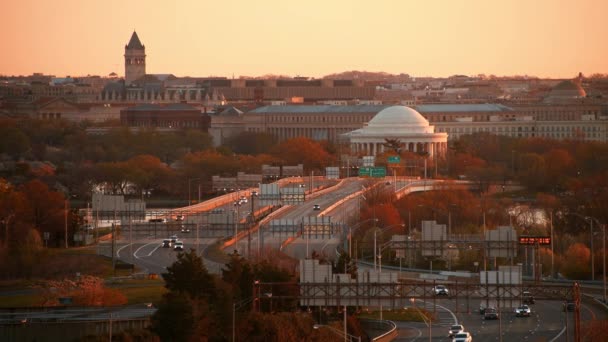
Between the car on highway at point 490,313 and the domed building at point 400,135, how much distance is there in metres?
109

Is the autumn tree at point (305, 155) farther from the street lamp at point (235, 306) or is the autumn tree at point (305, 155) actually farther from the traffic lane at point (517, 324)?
the street lamp at point (235, 306)

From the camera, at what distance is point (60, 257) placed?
74.6 meters

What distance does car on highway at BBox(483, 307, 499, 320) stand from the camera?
63.3 m

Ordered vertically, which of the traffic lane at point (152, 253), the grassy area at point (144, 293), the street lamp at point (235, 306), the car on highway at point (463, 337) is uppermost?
the street lamp at point (235, 306)

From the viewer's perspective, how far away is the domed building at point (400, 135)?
17788 centimetres

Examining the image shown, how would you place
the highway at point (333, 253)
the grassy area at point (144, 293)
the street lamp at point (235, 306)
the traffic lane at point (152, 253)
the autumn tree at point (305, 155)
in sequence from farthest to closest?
the autumn tree at point (305, 155), the traffic lane at point (152, 253), the grassy area at point (144, 293), the highway at point (333, 253), the street lamp at point (235, 306)

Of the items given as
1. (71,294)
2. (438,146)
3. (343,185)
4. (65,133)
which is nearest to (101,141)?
(65,133)

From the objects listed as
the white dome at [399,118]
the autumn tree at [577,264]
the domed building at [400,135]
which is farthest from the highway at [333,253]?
the white dome at [399,118]

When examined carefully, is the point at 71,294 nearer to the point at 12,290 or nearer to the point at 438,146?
the point at 12,290

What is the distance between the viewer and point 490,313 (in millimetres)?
63500

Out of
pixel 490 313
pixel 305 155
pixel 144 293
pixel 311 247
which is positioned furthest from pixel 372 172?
pixel 490 313

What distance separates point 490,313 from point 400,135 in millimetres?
116487

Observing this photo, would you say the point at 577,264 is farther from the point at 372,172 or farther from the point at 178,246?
the point at 372,172

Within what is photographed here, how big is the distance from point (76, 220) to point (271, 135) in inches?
4374
